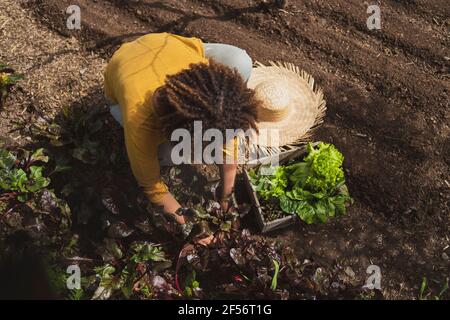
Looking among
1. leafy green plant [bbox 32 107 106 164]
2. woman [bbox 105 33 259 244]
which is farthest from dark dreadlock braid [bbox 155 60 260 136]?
leafy green plant [bbox 32 107 106 164]

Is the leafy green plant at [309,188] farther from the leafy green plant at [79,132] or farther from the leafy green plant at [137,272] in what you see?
the leafy green plant at [79,132]

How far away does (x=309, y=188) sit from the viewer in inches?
125

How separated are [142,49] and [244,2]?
179cm

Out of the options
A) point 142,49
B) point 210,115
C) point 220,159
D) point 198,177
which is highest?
point 142,49

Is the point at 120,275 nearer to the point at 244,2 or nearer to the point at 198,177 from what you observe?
the point at 198,177

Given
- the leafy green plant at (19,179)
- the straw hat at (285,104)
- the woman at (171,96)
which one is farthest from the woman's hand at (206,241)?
the leafy green plant at (19,179)

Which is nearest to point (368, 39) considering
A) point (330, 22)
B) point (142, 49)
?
point (330, 22)

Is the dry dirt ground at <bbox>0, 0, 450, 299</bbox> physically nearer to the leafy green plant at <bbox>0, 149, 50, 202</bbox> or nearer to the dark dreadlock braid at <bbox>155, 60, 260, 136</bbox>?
the leafy green plant at <bbox>0, 149, 50, 202</bbox>

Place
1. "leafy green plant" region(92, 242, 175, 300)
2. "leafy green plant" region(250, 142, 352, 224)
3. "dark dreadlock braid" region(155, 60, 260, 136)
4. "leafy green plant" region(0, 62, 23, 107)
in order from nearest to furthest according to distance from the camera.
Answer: "dark dreadlock braid" region(155, 60, 260, 136), "leafy green plant" region(92, 242, 175, 300), "leafy green plant" region(250, 142, 352, 224), "leafy green plant" region(0, 62, 23, 107)

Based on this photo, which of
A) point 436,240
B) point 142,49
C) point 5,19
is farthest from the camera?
point 5,19

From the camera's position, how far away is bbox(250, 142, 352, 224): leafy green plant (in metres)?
3.08

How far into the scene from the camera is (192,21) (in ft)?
13.3

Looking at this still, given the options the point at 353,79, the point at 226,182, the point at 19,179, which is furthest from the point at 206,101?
the point at 353,79

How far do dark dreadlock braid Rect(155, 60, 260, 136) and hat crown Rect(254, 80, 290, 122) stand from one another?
0.85m
